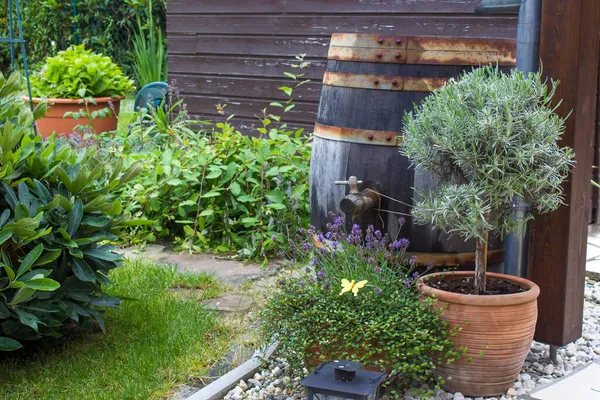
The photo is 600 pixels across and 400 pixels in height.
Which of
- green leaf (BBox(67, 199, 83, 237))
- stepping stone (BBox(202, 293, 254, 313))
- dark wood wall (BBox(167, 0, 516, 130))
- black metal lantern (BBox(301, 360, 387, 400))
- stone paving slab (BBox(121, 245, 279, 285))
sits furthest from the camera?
dark wood wall (BBox(167, 0, 516, 130))

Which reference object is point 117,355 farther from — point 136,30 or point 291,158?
point 136,30

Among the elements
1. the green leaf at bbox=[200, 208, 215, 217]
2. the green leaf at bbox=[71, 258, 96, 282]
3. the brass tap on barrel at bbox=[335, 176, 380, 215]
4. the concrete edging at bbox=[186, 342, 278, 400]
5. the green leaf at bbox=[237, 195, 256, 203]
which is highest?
the brass tap on barrel at bbox=[335, 176, 380, 215]

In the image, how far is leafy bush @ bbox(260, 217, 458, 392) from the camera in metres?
2.43

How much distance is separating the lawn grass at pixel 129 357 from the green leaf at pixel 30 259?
42 cm

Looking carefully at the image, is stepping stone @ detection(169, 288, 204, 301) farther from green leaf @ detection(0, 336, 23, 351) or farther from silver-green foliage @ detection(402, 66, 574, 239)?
silver-green foliage @ detection(402, 66, 574, 239)

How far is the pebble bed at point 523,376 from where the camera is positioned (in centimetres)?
257

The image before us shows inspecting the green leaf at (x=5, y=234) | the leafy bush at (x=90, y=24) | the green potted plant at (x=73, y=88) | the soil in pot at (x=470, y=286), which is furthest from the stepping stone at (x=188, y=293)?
the leafy bush at (x=90, y=24)

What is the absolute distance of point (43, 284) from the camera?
2.48 meters

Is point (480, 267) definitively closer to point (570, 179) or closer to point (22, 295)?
point (570, 179)

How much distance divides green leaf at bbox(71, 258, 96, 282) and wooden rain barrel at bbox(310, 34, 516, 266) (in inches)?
39.4

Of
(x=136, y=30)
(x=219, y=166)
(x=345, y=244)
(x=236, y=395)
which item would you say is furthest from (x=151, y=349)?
(x=136, y=30)

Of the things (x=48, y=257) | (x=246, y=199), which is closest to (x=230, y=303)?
(x=246, y=199)

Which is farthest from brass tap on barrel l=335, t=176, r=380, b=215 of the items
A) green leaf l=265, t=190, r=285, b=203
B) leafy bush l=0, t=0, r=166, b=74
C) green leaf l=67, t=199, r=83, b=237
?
leafy bush l=0, t=0, r=166, b=74

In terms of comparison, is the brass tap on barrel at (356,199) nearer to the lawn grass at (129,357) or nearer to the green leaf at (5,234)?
the lawn grass at (129,357)
